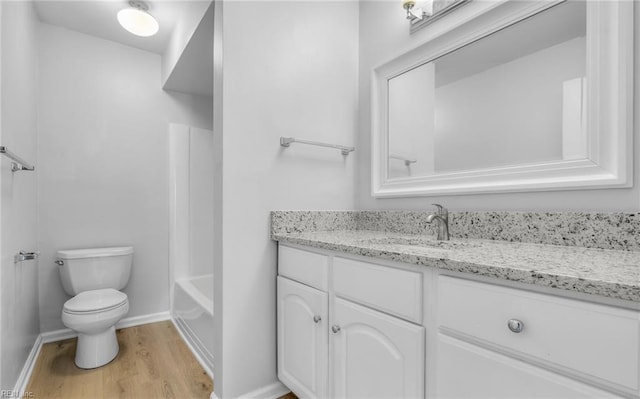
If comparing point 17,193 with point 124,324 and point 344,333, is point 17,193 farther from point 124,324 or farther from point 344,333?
point 344,333

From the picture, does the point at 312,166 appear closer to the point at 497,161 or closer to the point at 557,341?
the point at 497,161

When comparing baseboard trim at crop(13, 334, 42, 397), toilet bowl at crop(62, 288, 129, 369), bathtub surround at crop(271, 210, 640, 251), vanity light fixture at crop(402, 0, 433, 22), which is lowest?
baseboard trim at crop(13, 334, 42, 397)

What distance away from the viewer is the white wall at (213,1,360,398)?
1357 mm

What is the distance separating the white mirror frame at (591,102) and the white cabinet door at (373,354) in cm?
72

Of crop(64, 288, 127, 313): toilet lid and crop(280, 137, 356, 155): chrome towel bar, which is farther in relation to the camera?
crop(64, 288, 127, 313): toilet lid

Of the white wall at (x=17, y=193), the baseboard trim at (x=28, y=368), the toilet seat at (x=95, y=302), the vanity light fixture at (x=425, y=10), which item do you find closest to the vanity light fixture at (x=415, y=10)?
the vanity light fixture at (x=425, y=10)

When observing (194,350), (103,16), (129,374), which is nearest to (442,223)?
(194,350)

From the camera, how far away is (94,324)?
67.5 inches

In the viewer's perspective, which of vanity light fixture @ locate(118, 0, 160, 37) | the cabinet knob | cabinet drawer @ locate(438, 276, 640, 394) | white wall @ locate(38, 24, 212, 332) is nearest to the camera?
cabinet drawer @ locate(438, 276, 640, 394)

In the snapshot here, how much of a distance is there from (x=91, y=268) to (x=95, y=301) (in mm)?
340

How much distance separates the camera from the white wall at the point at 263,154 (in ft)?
4.45

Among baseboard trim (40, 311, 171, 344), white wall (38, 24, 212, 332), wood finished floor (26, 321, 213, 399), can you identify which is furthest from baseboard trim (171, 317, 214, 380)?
white wall (38, 24, 212, 332)

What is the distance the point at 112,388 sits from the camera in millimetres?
1578

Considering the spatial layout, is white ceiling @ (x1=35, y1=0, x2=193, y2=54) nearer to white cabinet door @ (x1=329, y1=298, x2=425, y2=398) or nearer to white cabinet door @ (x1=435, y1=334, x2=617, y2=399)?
white cabinet door @ (x1=329, y1=298, x2=425, y2=398)
